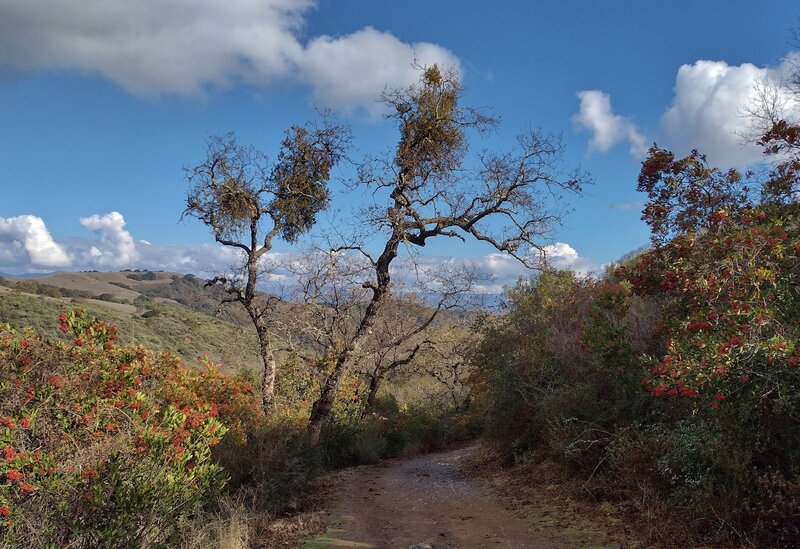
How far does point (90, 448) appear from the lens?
562 cm

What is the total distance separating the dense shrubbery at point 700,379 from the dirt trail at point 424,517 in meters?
1.63

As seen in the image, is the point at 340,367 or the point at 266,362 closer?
the point at 340,367

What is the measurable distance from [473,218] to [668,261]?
5281mm

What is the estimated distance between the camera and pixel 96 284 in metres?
81.2

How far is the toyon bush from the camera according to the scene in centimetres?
507

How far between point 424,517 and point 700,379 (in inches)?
204

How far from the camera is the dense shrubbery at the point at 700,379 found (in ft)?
16.6

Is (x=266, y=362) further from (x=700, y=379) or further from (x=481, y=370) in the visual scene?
(x=700, y=379)

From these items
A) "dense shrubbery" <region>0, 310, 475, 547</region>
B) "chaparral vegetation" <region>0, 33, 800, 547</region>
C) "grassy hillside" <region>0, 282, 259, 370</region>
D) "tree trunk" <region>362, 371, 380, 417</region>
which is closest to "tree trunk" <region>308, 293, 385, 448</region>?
"chaparral vegetation" <region>0, 33, 800, 547</region>

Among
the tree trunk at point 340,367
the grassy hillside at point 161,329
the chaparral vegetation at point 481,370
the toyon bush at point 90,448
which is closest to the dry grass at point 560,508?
the chaparral vegetation at point 481,370

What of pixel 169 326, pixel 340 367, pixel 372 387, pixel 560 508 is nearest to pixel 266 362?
pixel 340 367

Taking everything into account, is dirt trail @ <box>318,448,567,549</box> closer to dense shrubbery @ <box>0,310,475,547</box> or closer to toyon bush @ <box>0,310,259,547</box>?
dense shrubbery @ <box>0,310,475,547</box>

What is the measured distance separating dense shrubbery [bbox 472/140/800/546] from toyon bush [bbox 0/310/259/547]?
563cm

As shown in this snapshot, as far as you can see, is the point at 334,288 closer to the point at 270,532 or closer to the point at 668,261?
the point at 270,532
